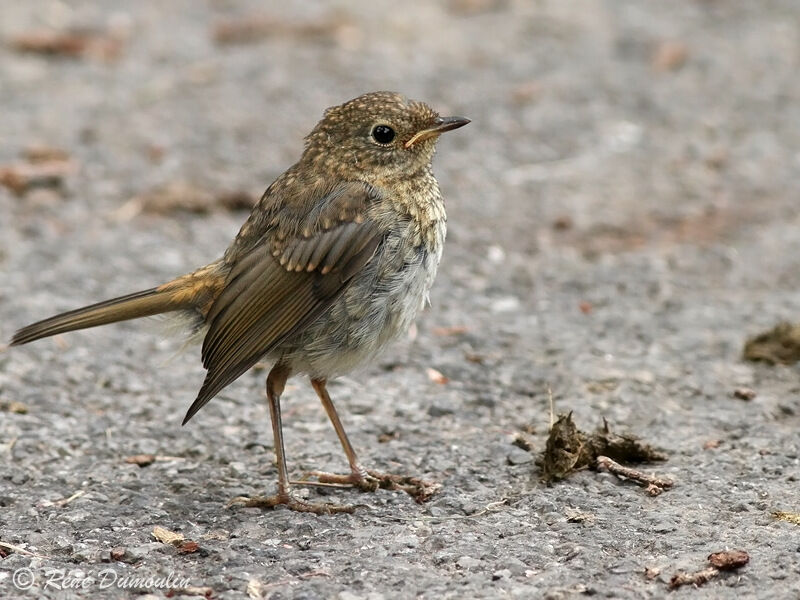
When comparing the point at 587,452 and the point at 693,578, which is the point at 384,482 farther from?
the point at 693,578

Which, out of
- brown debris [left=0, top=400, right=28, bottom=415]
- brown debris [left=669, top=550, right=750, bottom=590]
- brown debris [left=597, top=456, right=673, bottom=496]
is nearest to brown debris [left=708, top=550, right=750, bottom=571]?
brown debris [left=669, top=550, right=750, bottom=590]

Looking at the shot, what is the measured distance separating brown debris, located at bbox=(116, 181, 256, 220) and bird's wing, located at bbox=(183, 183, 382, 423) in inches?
115

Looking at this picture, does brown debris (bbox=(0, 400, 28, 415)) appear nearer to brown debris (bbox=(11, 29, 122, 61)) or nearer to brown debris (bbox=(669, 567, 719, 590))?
brown debris (bbox=(669, 567, 719, 590))

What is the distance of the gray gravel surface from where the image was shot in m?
4.15

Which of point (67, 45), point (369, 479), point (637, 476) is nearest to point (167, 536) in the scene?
point (369, 479)

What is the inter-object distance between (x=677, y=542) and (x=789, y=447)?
102 centimetres

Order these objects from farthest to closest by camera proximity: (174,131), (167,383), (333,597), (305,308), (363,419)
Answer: (174,131)
(167,383)
(363,419)
(305,308)
(333,597)

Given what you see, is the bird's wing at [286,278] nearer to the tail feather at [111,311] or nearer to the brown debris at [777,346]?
the tail feather at [111,311]

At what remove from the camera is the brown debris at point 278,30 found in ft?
33.6

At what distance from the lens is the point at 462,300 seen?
6680 millimetres

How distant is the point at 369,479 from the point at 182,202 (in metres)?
3.39

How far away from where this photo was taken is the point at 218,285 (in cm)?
480

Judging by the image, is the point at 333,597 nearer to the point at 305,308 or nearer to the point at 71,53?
the point at 305,308

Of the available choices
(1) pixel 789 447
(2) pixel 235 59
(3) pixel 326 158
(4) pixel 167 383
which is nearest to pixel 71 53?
(2) pixel 235 59
